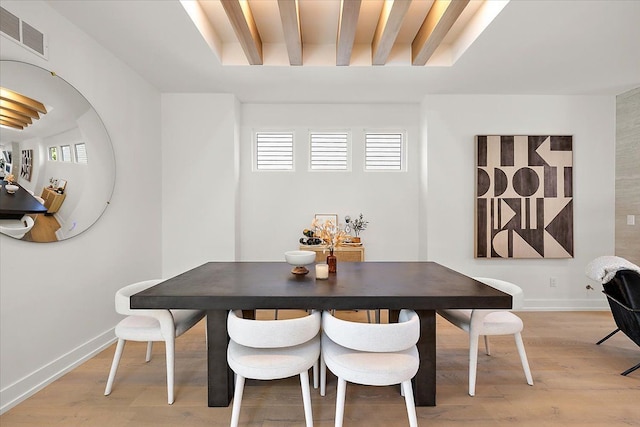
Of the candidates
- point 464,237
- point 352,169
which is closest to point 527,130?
point 464,237

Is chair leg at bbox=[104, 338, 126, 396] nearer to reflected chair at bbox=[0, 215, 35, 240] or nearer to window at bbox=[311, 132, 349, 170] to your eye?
reflected chair at bbox=[0, 215, 35, 240]

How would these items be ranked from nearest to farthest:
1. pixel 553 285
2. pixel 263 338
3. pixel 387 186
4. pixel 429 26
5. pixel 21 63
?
pixel 263 338 → pixel 21 63 → pixel 429 26 → pixel 553 285 → pixel 387 186

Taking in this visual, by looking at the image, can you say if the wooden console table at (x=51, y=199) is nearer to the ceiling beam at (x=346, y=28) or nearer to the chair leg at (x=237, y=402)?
the chair leg at (x=237, y=402)

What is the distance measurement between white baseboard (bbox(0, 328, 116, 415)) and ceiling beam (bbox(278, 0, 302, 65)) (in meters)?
2.97

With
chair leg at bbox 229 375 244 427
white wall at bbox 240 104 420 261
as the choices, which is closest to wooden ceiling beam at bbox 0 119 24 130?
chair leg at bbox 229 375 244 427

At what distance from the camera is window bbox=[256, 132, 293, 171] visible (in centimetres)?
435

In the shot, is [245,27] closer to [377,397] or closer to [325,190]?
[325,190]

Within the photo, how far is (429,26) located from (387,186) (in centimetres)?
209

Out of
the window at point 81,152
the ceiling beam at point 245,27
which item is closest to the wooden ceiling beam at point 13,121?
the window at point 81,152

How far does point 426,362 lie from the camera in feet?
6.49

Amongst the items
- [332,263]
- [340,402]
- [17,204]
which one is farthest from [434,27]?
[17,204]

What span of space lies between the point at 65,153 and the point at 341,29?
2296 mm

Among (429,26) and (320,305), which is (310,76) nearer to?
(429,26)

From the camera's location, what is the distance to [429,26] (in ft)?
8.46
